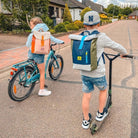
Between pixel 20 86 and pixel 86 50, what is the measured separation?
2.07 m

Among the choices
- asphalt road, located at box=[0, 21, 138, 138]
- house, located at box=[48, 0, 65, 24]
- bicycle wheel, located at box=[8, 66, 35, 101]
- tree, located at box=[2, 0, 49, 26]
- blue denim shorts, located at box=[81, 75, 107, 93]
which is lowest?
asphalt road, located at box=[0, 21, 138, 138]

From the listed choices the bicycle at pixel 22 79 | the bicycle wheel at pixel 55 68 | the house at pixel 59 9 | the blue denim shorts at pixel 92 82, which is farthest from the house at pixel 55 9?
the blue denim shorts at pixel 92 82

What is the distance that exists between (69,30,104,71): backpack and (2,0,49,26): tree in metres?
11.7

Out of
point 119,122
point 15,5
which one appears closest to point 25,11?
point 15,5

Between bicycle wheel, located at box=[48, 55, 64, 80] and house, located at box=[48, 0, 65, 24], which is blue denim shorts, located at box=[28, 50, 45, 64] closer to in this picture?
bicycle wheel, located at box=[48, 55, 64, 80]

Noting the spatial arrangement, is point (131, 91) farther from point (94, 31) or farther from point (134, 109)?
point (94, 31)

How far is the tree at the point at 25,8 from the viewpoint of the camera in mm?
12788

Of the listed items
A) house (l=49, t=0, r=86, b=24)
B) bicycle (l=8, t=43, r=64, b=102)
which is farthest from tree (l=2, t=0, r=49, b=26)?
bicycle (l=8, t=43, r=64, b=102)

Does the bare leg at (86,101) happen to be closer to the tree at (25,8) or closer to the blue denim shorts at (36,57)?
the blue denim shorts at (36,57)

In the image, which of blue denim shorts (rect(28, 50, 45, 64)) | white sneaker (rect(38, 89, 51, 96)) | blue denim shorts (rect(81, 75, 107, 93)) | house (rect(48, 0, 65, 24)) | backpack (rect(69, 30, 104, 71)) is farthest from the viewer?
house (rect(48, 0, 65, 24))

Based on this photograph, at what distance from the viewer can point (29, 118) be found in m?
2.97

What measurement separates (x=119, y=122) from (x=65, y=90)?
5.51 ft

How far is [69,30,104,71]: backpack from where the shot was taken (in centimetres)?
209

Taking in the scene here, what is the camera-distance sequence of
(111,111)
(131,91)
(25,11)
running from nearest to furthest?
(111,111) → (131,91) → (25,11)
